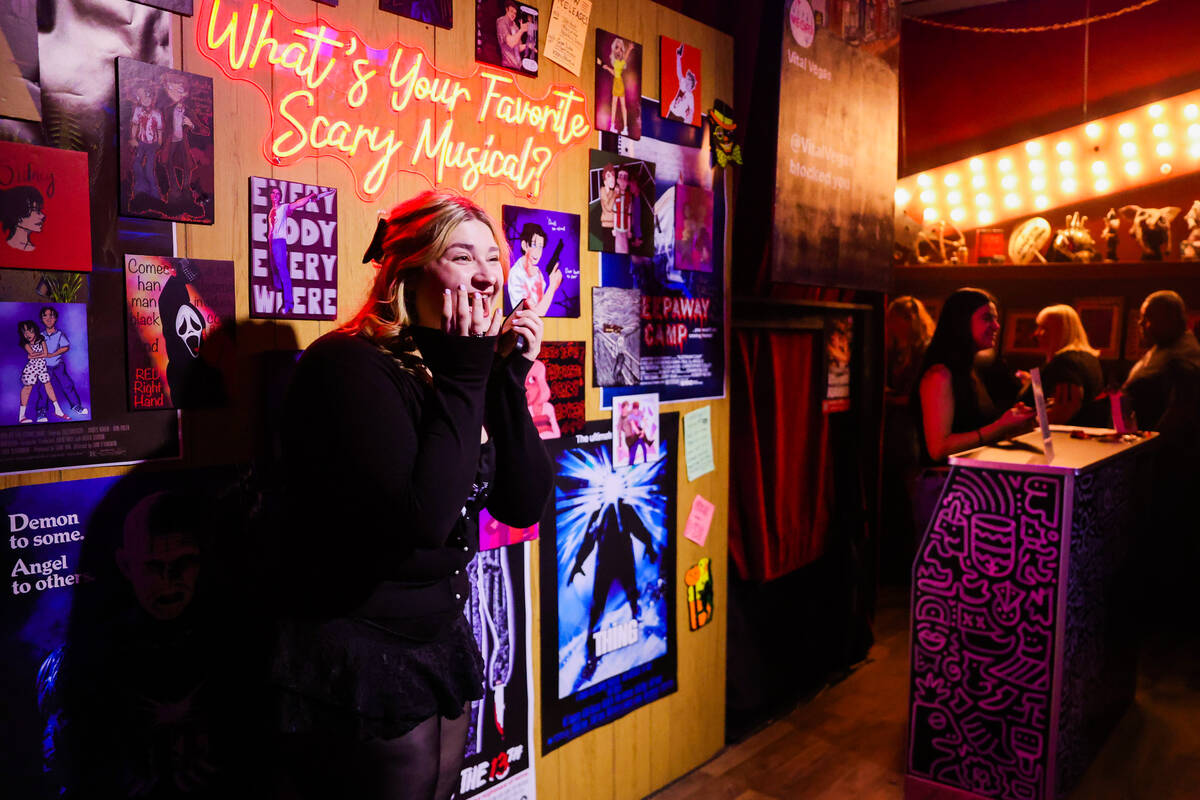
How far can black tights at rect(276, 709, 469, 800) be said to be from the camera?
1338 millimetres

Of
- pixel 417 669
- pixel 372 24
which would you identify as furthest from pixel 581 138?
pixel 417 669

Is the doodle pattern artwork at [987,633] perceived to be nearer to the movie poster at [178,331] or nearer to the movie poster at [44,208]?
the movie poster at [178,331]

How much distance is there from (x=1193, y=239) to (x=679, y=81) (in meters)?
3.55

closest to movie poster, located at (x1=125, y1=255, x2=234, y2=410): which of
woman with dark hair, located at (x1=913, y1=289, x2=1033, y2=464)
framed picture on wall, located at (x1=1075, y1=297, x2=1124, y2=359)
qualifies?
woman with dark hair, located at (x1=913, y1=289, x2=1033, y2=464)

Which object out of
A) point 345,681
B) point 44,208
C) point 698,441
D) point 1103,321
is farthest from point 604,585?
point 1103,321

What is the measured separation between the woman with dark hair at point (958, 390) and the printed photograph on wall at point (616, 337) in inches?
58.9

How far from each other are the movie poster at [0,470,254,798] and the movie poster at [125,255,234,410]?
162mm

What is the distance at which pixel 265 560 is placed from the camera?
138 centimetres

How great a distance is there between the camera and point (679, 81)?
2.75 meters

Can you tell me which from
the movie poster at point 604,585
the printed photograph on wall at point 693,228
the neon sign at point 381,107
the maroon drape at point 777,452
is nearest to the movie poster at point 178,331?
the neon sign at point 381,107

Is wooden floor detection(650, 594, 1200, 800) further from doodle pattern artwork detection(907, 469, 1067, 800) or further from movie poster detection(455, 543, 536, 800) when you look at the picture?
movie poster detection(455, 543, 536, 800)

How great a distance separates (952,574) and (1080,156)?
3.56 m

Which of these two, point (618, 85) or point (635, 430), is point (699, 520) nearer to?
→ point (635, 430)

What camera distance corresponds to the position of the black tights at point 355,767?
1338 mm
